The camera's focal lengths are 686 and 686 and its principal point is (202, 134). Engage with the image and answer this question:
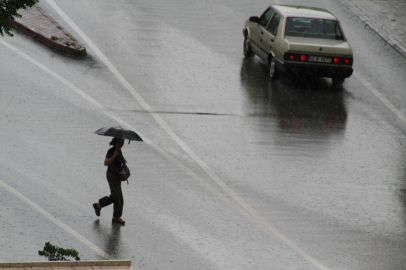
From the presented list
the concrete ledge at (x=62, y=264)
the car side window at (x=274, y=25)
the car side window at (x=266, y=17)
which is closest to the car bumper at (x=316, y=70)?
Answer: the car side window at (x=274, y=25)

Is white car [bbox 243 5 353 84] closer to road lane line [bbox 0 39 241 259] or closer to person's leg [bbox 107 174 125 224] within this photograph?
road lane line [bbox 0 39 241 259]

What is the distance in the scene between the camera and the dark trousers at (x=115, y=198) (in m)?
10.2

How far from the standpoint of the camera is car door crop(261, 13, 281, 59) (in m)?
17.9

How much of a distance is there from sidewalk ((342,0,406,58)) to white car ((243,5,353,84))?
3.58m

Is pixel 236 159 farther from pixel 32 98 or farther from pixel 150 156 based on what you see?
pixel 32 98

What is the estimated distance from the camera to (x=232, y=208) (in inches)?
442

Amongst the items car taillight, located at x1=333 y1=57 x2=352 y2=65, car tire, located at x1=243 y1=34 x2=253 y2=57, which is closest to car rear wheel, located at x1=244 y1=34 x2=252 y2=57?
car tire, located at x1=243 y1=34 x2=253 y2=57

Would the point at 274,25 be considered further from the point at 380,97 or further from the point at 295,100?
the point at 380,97

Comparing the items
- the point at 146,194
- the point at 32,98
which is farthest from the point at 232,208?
the point at 32,98

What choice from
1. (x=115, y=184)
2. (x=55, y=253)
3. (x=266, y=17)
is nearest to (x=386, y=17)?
(x=266, y=17)

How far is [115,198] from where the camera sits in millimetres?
10203

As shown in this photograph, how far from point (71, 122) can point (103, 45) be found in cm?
556

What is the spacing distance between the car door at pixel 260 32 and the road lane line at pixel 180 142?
13.4 feet

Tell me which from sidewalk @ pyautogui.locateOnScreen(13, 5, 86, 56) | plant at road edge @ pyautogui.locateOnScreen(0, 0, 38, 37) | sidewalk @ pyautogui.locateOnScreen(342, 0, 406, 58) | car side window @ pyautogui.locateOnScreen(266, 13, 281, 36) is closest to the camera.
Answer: plant at road edge @ pyautogui.locateOnScreen(0, 0, 38, 37)
